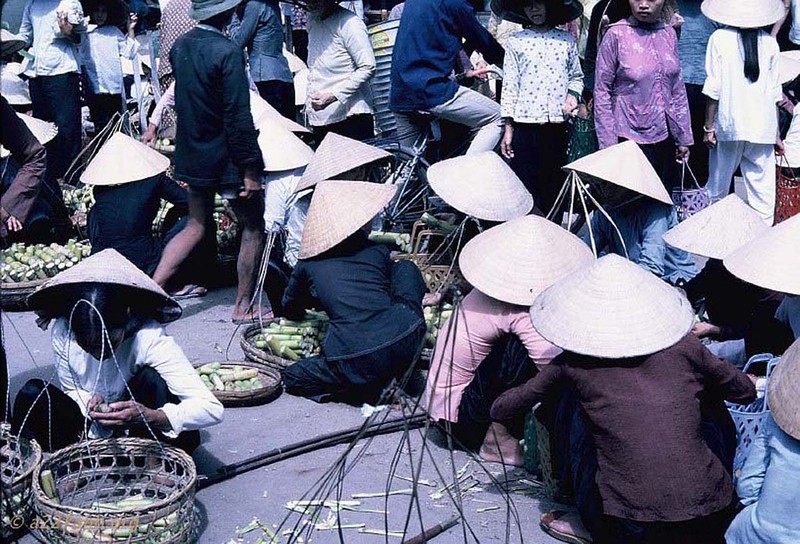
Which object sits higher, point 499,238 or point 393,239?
point 499,238

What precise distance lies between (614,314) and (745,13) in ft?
10.7

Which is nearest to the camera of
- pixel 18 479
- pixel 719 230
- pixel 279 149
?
pixel 18 479

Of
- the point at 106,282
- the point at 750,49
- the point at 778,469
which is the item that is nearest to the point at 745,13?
the point at 750,49

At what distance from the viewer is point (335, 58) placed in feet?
19.0

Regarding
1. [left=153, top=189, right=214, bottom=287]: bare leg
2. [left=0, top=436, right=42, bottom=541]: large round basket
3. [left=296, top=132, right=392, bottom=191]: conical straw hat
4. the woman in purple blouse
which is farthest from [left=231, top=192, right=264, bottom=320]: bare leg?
[left=0, top=436, right=42, bottom=541]: large round basket

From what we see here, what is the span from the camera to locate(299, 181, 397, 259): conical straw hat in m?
4.25

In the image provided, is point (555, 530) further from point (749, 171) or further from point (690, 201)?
point (749, 171)

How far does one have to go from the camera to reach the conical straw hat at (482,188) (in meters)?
4.45

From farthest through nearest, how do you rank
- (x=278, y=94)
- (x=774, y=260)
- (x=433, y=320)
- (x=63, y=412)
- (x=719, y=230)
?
(x=278, y=94) < (x=433, y=320) < (x=719, y=230) < (x=63, y=412) < (x=774, y=260)

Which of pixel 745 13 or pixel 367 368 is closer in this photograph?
pixel 367 368

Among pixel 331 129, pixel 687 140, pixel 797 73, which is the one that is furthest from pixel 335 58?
pixel 797 73

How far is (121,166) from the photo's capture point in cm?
504

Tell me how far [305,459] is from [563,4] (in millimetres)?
2949

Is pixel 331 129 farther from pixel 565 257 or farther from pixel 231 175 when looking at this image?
pixel 565 257
